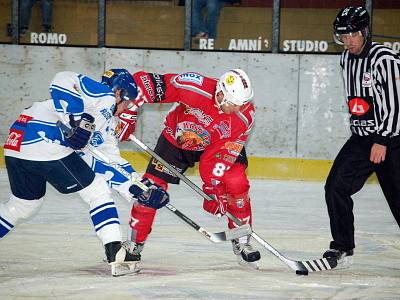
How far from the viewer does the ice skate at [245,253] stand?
15.9 feet

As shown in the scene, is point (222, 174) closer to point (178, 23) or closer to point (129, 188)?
point (129, 188)

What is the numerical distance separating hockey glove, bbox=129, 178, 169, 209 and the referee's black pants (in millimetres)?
856

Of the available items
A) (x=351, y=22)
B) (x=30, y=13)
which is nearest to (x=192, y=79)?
(x=351, y=22)

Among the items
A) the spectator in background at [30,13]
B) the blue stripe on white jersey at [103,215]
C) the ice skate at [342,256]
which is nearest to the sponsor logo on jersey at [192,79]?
the blue stripe on white jersey at [103,215]

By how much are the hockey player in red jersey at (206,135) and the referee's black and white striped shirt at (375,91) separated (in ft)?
1.66

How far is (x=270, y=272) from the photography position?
477 centimetres

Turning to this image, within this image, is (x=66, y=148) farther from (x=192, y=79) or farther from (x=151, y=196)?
(x=192, y=79)

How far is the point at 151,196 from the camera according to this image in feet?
15.0

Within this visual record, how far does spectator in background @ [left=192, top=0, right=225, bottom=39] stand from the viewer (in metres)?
9.00

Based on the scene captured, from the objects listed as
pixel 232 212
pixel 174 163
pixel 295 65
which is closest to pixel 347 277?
pixel 232 212

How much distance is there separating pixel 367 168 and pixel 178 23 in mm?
4561

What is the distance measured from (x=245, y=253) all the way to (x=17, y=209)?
115 centimetres

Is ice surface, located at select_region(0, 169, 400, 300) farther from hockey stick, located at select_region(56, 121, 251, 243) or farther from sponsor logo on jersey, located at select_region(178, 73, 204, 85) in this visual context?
sponsor logo on jersey, located at select_region(178, 73, 204, 85)

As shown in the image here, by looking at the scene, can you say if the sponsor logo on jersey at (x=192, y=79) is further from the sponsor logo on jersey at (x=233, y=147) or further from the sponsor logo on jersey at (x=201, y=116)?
the sponsor logo on jersey at (x=233, y=147)
